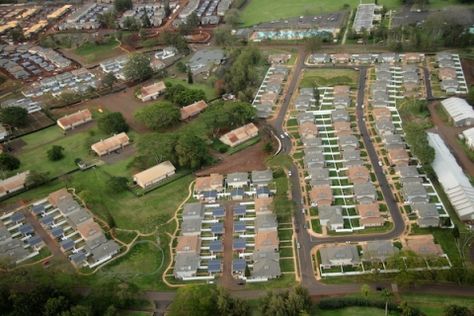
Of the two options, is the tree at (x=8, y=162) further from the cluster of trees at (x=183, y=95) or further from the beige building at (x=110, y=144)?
the cluster of trees at (x=183, y=95)

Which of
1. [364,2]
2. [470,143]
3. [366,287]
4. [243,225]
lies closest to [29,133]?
[243,225]

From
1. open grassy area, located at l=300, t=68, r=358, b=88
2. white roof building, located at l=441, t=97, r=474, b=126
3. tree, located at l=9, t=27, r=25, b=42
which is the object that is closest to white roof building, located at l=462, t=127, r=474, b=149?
white roof building, located at l=441, t=97, r=474, b=126

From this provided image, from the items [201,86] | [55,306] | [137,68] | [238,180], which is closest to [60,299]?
[55,306]

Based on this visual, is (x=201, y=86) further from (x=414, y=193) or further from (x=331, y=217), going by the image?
(x=414, y=193)

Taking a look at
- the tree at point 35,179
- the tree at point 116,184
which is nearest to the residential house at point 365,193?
the tree at point 116,184

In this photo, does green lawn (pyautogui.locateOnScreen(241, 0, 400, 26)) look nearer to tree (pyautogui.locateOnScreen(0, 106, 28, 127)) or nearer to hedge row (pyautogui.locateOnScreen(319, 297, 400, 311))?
tree (pyautogui.locateOnScreen(0, 106, 28, 127))

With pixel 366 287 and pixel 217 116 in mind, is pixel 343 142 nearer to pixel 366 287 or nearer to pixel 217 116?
pixel 217 116
